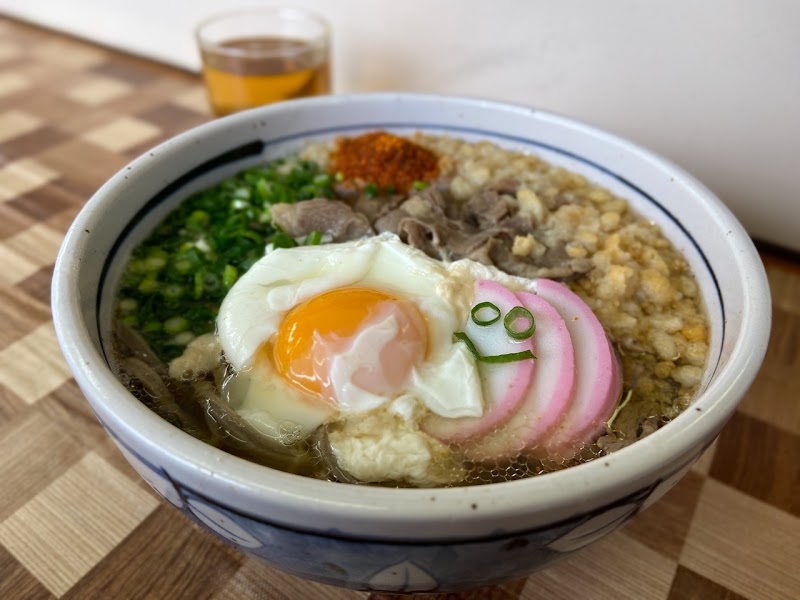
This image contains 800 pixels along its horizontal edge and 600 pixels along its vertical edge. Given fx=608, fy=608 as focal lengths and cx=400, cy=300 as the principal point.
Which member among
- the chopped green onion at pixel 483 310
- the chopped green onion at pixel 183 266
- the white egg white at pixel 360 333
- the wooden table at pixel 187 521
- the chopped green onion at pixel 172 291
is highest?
the chopped green onion at pixel 483 310

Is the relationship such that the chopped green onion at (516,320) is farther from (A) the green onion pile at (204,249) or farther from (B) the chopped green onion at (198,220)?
(B) the chopped green onion at (198,220)

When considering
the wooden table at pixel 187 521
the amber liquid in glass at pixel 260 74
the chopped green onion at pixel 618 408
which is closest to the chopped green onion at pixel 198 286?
the wooden table at pixel 187 521

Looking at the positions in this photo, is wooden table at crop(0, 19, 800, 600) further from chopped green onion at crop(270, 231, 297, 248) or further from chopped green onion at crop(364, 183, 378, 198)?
chopped green onion at crop(364, 183, 378, 198)

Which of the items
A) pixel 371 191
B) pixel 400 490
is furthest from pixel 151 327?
pixel 400 490

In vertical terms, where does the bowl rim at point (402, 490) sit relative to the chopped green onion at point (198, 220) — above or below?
above

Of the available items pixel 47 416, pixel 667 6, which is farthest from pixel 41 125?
pixel 667 6

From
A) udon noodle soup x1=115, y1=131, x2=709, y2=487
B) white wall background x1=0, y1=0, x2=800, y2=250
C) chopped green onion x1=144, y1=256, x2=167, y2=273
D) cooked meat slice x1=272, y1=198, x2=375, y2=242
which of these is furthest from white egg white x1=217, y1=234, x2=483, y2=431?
white wall background x1=0, y1=0, x2=800, y2=250

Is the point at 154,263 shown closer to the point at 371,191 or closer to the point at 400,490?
the point at 371,191

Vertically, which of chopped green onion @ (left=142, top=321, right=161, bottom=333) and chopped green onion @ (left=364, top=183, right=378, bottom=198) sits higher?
chopped green onion @ (left=364, top=183, right=378, bottom=198)
